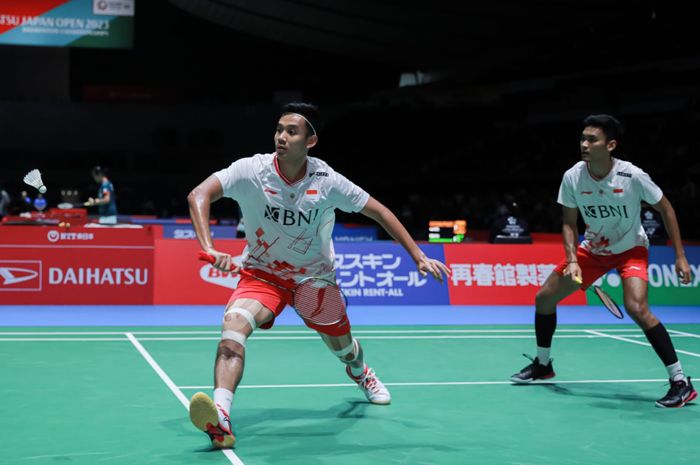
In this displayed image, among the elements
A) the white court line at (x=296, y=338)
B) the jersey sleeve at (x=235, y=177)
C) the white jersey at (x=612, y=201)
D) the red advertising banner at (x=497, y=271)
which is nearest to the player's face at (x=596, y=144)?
the white jersey at (x=612, y=201)

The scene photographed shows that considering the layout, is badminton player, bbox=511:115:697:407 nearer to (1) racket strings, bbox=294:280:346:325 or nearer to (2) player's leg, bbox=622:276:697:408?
(2) player's leg, bbox=622:276:697:408

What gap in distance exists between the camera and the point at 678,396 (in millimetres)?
6000

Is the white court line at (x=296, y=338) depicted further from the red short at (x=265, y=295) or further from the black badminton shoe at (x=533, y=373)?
the red short at (x=265, y=295)

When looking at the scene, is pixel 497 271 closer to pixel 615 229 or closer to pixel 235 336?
pixel 615 229

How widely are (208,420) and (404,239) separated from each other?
1460mm

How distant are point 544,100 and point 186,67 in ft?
57.5

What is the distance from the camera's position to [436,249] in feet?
40.5

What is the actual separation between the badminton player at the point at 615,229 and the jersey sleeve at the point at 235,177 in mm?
2392

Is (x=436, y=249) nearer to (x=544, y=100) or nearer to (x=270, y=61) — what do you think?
(x=544, y=100)

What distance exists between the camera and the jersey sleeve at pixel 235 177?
5020mm

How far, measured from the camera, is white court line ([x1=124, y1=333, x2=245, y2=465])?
14.9 feet

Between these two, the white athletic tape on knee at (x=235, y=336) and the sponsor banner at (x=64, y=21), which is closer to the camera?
the white athletic tape on knee at (x=235, y=336)

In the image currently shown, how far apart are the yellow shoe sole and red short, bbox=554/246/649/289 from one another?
283 centimetres

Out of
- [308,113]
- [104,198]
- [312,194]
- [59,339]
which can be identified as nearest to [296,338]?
[59,339]
